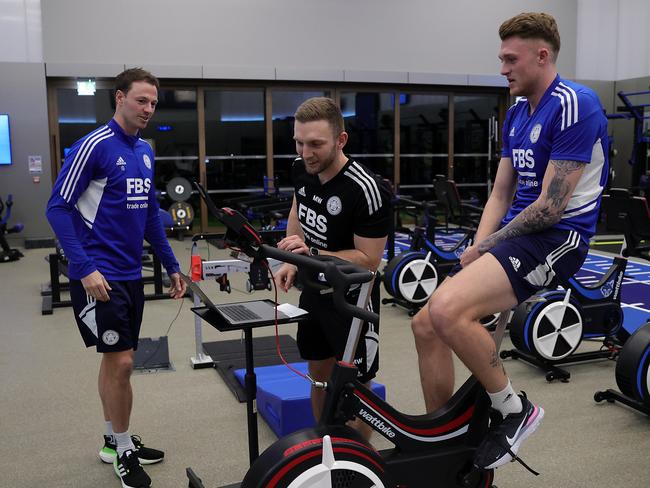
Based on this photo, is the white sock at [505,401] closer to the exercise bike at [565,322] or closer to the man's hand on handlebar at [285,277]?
the man's hand on handlebar at [285,277]

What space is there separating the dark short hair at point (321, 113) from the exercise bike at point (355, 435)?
48 cm

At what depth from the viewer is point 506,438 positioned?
2113mm

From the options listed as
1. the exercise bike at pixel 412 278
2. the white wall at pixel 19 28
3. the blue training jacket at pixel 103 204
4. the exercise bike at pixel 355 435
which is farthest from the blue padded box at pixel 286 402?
the white wall at pixel 19 28

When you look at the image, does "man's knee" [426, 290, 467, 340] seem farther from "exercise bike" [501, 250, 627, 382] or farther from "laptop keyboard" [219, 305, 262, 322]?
"exercise bike" [501, 250, 627, 382]

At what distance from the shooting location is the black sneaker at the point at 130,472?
2.66 meters

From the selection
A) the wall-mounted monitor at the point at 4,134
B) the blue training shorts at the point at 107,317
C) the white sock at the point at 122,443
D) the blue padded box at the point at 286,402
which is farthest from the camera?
the wall-mounted monitor at the point at 4,134

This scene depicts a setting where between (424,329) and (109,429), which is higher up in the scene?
(424,329)

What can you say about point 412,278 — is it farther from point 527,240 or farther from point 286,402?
point 527,240

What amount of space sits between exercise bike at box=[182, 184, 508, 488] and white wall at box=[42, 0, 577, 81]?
9771 mm

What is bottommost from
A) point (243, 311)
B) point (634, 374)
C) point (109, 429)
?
point (109, 429)

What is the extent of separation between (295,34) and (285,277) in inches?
393

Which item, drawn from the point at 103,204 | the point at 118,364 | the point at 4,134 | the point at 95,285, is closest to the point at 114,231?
the point at 103,204

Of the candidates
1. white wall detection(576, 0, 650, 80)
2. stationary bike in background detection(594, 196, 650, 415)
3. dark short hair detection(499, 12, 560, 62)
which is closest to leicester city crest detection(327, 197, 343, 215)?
dark short hair detection(499, 12, 560, 62)

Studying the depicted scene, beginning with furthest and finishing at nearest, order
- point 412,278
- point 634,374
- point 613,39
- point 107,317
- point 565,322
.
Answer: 1. point 613,39
2. point 412,278
3. point 565,322
4. point 634,374
5. point 107,317
